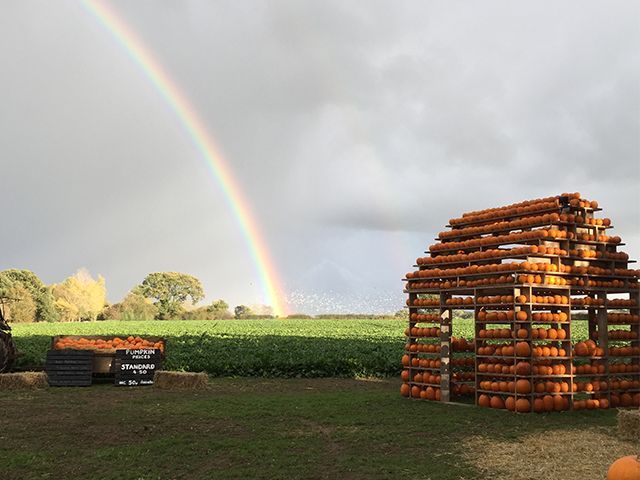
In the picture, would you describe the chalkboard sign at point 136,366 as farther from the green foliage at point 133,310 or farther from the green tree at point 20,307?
the green foliage at point 133,310

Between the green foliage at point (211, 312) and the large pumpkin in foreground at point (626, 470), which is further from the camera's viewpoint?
the green foliage at point (211, 312)

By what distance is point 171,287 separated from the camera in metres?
152

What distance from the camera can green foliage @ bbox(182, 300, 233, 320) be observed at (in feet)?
380

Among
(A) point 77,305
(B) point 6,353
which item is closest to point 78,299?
(A) point 77,305

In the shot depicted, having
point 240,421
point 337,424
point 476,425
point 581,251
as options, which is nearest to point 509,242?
point 581,251

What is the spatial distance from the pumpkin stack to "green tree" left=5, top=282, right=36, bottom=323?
89786mm

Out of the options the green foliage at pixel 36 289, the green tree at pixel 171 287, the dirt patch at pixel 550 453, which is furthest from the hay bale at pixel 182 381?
the green tree at pixel 171 287

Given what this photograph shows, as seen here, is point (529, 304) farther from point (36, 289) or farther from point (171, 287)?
point (171, 287)

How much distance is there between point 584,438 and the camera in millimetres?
12430

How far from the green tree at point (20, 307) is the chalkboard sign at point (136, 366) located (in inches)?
3222

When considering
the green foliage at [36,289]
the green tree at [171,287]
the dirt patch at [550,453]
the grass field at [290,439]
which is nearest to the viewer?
the dirt patch at [550,453]

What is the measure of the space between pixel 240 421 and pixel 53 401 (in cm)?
638

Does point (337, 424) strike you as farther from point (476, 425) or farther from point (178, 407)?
point (178, 407)

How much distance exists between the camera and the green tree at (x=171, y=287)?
14962 centimetres
